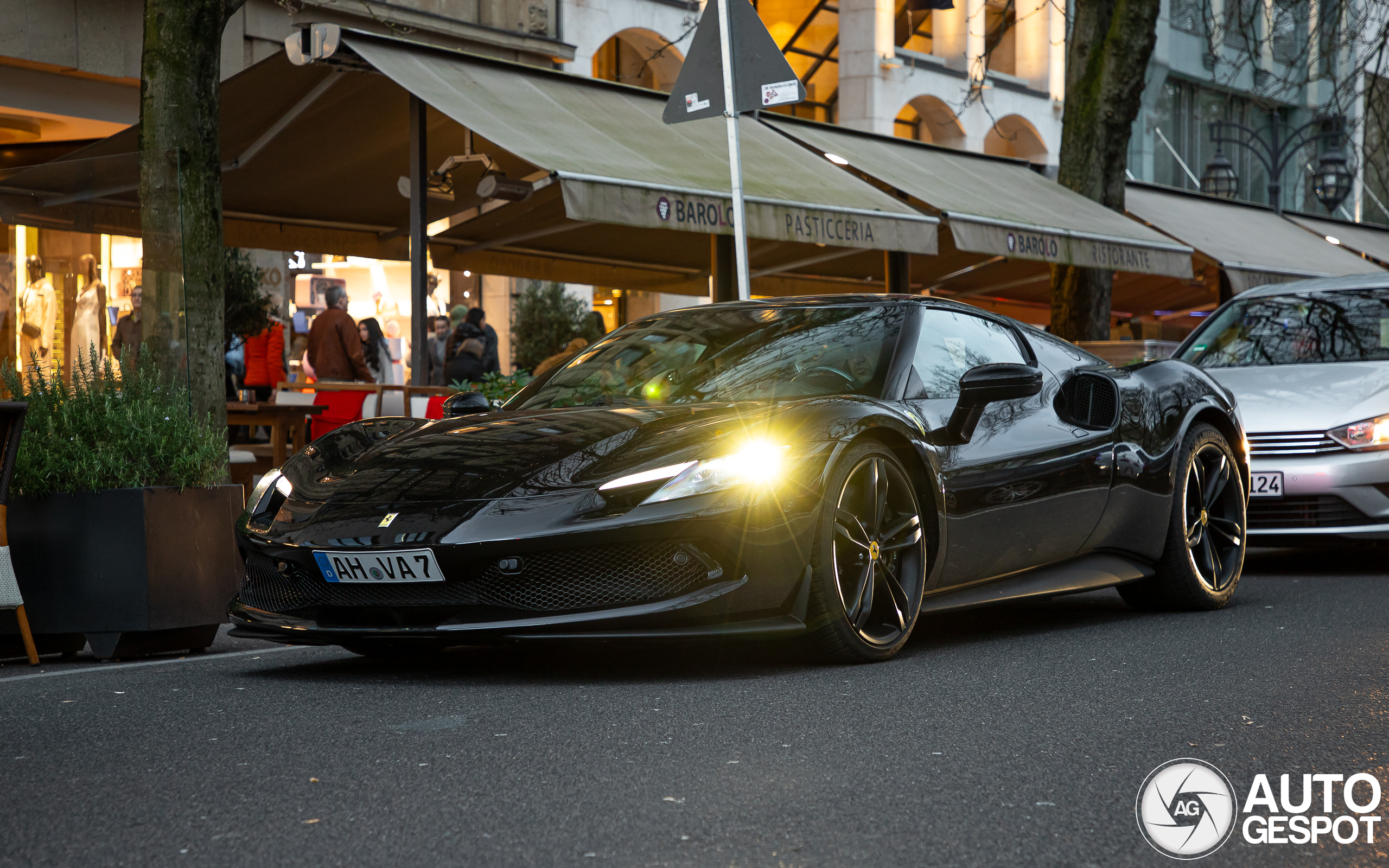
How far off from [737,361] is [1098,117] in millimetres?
10707

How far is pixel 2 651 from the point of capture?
594 centimetres

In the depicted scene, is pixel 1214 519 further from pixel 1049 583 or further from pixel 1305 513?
pixel 1305 513

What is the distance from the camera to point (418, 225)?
446 inches

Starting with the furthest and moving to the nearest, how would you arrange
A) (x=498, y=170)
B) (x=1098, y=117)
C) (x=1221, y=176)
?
(x=1221, y=176) < (x=1098, y=117) < (x=498, y=170)

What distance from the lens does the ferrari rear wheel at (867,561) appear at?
495 centimetres

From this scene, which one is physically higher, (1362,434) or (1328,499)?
(1362,434)

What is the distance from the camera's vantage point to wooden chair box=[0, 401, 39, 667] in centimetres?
543

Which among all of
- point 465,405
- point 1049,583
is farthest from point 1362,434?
point 465,405

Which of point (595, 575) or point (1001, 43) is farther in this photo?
point (1001, 43)

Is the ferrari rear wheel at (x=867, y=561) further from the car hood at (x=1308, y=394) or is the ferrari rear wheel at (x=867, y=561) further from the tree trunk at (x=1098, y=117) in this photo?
the tree trunk at (x=1098, y=117)

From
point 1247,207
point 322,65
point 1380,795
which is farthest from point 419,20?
point 1380,795

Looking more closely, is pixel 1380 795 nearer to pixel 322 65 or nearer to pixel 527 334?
pixel 322 65

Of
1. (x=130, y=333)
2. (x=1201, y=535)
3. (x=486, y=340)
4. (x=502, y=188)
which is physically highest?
(x=502, y=188)

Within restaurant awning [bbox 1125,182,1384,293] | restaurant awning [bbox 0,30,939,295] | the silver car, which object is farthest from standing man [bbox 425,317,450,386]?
the silver car
